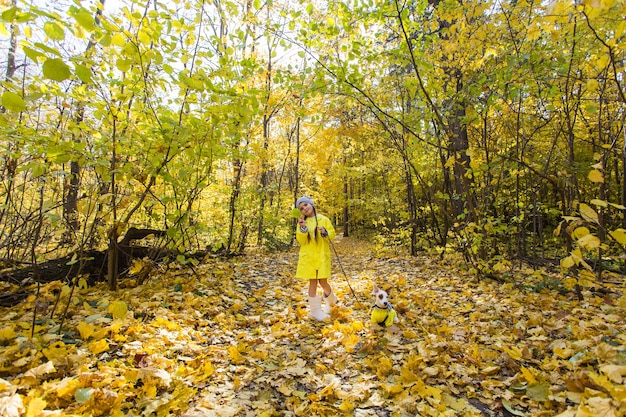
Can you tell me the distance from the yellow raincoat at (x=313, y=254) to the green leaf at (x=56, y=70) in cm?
296

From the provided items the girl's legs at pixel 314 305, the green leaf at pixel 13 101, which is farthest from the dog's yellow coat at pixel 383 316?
the green leaf at pixel 13 101

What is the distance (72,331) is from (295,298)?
115 inches

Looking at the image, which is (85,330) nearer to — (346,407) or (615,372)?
(346,407)

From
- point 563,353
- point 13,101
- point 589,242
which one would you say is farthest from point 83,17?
point 563,353

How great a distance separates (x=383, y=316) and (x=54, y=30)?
3573 mm

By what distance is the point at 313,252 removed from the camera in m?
4.23

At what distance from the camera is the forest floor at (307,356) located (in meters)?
1.97

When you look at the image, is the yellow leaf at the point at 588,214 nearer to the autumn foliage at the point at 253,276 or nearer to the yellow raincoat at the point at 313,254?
the autumn foliage at the point at 253,276

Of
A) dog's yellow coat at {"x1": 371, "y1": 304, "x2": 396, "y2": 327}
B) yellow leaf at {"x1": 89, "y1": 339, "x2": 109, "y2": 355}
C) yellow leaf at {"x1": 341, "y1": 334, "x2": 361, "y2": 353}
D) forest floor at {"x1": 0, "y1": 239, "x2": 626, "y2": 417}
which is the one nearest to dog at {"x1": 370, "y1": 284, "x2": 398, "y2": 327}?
dog's yellow coat at {"x1": 371, "y1": 304, "x2": 396, "y2": 327}

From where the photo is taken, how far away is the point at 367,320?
391cm

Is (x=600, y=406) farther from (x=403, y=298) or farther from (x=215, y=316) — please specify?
(x=215, y=316)

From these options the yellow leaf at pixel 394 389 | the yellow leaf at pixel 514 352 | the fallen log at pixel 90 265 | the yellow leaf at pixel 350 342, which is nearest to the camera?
the yellow leaf at pixel 394 389

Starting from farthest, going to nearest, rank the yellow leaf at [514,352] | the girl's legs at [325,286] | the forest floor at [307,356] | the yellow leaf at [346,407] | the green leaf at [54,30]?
the girl's legs at [325,286], the yellow leaf at [514,352], the yellow leaf at [346,407], the forest floor at [307,356], the green leaf at [54,30]

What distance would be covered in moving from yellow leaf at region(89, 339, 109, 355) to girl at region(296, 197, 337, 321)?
88.3 inches
